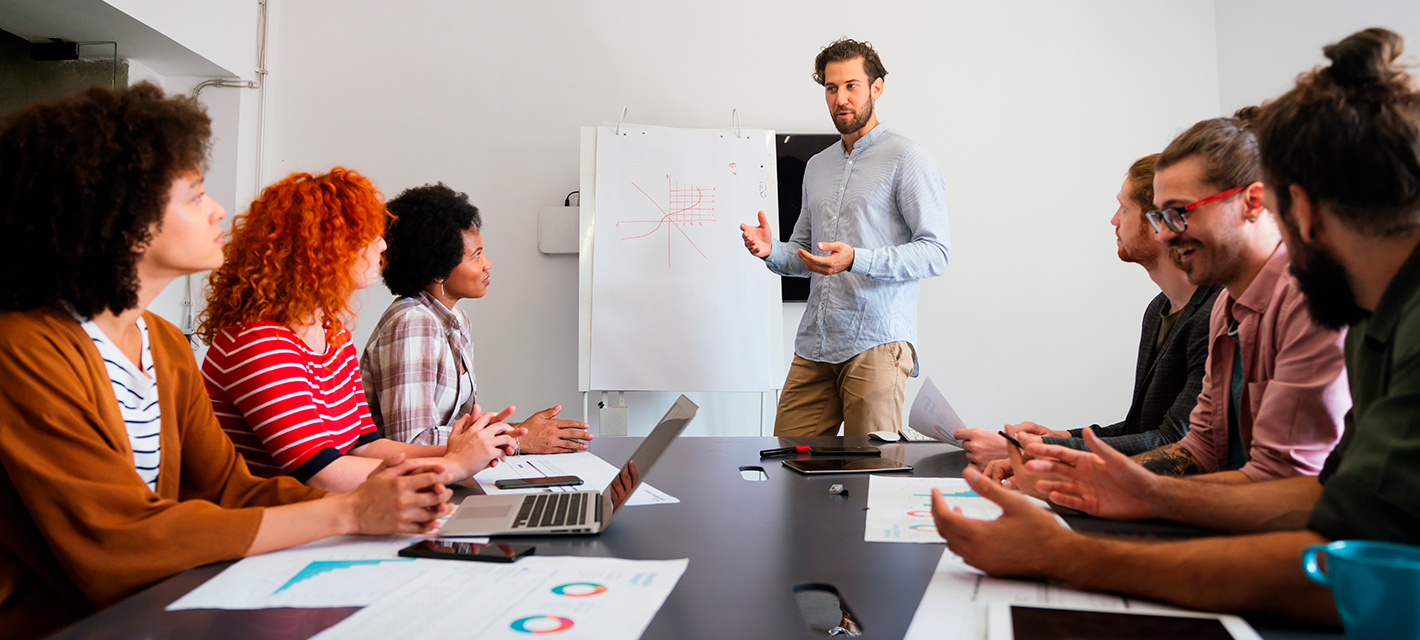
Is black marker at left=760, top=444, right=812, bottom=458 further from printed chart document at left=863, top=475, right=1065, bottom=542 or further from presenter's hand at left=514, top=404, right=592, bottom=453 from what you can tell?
presenter's hand at left=514, top=404, right=592, bottom=453

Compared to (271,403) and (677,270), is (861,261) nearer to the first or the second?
(677,270)

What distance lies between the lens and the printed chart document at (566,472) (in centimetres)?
129

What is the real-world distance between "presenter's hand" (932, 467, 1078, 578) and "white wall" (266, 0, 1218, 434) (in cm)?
285

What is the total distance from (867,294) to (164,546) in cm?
212

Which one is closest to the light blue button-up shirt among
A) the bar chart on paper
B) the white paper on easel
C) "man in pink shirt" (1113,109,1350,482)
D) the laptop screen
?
the white paper on easel

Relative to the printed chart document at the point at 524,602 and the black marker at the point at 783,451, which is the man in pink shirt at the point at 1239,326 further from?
the printed chart document at the point at 524,602

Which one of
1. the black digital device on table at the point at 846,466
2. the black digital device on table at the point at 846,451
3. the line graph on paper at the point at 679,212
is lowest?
the black digital device on table at the point at 846,466

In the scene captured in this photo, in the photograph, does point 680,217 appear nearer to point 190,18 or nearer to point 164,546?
point 190,18

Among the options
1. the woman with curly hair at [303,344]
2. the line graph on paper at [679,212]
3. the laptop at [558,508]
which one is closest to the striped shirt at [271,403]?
the woman with curly hair at [303,344]

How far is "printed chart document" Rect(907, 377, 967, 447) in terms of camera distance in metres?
1.67

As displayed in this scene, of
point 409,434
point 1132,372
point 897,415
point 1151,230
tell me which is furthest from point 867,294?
point 1132,372

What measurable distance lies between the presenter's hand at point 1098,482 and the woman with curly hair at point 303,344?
2.80 ft

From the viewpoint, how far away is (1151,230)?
1.77 m

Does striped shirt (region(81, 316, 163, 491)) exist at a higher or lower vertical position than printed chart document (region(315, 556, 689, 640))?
higher
